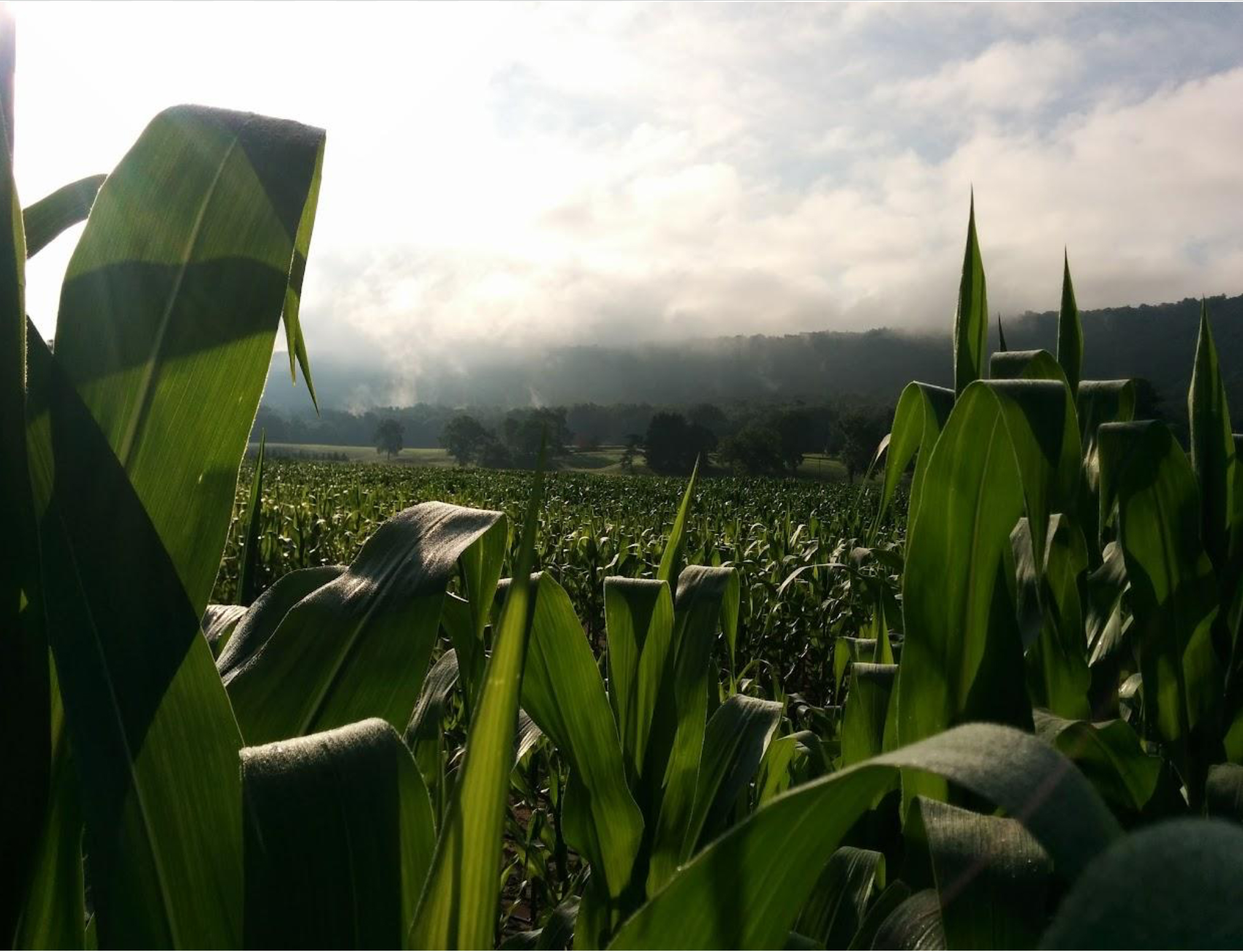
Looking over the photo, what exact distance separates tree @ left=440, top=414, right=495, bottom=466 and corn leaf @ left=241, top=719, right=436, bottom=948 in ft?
238

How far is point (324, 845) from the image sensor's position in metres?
0.39

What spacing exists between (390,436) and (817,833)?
3371 inches

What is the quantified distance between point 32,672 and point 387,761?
0.60 ft

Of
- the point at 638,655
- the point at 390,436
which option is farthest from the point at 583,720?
the point at 390,436

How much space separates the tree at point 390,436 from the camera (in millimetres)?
82188

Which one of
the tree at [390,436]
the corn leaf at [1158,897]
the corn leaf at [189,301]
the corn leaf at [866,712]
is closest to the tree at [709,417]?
the tree at [390,436]

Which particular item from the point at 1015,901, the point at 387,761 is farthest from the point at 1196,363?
the point at 387,761

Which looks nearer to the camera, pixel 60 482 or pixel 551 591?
pixel 60 482

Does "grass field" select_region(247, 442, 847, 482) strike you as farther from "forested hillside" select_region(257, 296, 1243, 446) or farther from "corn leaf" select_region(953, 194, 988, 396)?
"corn leaf" select_region(953, 194, 988, 396)

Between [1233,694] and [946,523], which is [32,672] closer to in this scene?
[946,523]

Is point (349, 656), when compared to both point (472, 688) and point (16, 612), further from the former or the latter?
point (472, 688)

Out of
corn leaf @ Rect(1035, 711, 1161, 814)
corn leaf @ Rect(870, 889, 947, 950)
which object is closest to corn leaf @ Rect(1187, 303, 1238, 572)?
corn leaf @ Rect(1035, 711, 1161, 814)

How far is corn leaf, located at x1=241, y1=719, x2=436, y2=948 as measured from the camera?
0.37 m

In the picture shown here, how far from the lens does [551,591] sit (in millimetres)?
793
